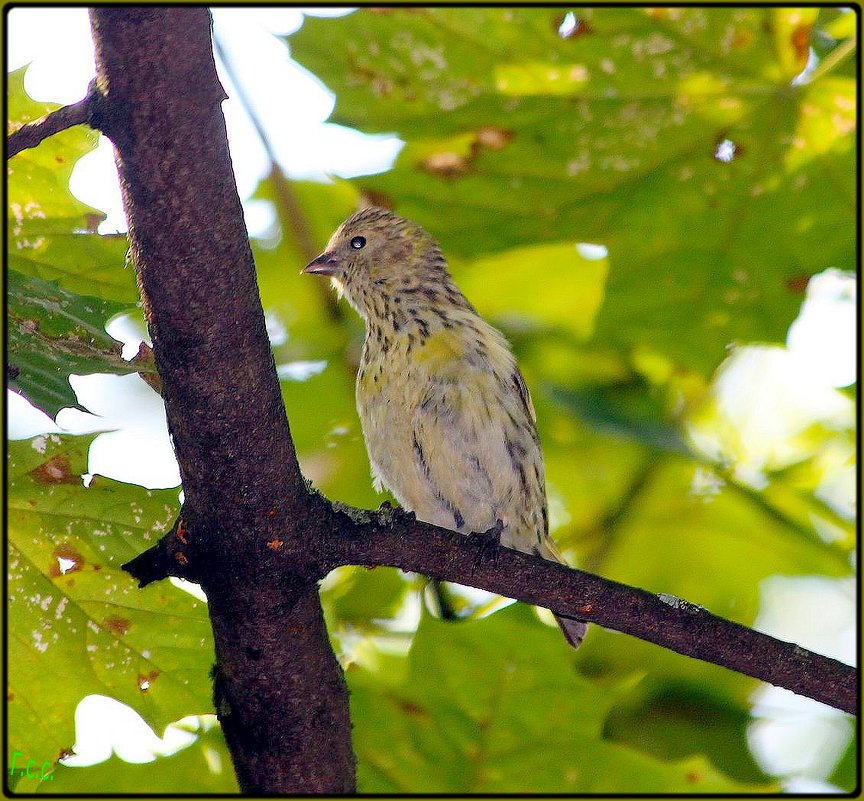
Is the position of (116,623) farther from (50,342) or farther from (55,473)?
(50,342)

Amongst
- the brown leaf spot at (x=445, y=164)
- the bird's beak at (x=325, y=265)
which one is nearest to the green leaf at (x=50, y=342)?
the brown leaf spot at (x=445, y=164)

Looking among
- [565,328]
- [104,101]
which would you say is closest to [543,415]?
[565,328]

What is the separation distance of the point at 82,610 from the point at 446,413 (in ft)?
6.02

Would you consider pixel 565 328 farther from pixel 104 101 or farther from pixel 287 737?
pixel 104 101

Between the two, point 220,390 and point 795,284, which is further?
point 795,284

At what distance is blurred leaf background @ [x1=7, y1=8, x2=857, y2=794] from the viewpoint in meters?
2.95

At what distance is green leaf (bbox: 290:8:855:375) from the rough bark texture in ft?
5.80

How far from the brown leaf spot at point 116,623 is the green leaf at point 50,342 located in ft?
2.56

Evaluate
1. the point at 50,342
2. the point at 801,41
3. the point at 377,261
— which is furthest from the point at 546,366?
the point at 50,342

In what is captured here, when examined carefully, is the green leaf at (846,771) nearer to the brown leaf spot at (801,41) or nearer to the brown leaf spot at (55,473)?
the brown leaf spot at (801,41)

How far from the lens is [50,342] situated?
259 centimetres

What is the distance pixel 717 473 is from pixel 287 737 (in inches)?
104

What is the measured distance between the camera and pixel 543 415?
220 inches

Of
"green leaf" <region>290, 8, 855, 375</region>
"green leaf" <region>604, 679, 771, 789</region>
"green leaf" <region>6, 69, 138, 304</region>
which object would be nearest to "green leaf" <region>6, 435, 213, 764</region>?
"green leaf" <region>6, 69, 138, 304</region>
